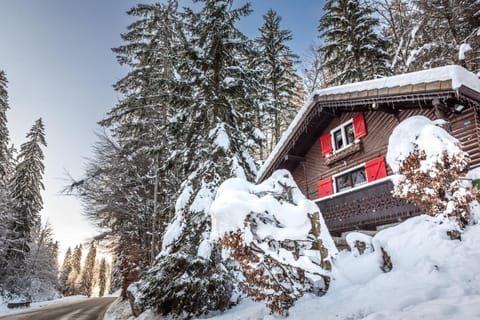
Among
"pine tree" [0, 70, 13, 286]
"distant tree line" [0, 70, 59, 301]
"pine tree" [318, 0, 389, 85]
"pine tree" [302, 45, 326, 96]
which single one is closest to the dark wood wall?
"pine tree" [318, 0, 389, 85]

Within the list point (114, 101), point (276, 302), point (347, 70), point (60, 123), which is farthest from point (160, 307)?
point (347, 70)

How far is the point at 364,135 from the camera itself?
11289 mm

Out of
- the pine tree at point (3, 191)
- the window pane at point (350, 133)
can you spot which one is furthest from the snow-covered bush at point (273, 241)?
the pine tree at point (3, 191)

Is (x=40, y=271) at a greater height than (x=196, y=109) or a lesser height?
lesser

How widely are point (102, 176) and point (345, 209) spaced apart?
1219 centimetres

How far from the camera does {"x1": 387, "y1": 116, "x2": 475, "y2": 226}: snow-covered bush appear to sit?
4.50 meters

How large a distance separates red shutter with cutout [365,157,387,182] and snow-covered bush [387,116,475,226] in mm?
5486

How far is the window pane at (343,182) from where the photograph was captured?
1236 centimetres

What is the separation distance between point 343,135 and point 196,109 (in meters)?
6.74

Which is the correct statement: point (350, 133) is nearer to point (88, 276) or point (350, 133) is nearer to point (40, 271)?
point (40, 271)

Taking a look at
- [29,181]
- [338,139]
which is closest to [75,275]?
[29,181]

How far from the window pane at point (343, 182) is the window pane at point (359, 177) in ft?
0.71

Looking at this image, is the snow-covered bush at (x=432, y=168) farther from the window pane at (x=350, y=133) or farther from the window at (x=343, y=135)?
the window pane at (x=350, y=133)

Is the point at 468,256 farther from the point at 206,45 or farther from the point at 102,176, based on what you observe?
the point at 102,176
